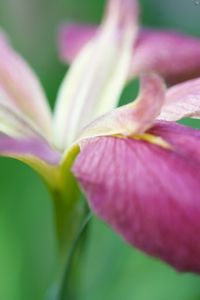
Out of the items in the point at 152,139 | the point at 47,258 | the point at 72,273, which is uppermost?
the point at 152,139

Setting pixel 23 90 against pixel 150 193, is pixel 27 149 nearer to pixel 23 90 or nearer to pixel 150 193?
pixel 150 193

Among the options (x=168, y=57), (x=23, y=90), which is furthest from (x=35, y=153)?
(x=168, y=57)

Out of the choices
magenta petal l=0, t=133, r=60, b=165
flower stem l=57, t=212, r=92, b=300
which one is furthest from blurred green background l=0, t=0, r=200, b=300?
magenta petal l=0, t=133, r=60, b=165

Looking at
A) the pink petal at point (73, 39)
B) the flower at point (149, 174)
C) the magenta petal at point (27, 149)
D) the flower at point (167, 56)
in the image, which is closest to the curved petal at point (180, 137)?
the flower at point (149, 174)

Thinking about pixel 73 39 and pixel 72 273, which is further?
pixel 73 39

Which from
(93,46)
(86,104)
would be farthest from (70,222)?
(93,46)

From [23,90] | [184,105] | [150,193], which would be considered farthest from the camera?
[23,90]

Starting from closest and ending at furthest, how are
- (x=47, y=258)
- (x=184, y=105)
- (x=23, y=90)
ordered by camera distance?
(x=184, y=105) → (x=23, y=90) → (x=47, y=258)

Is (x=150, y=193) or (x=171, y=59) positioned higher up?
(x=150, y=193)
